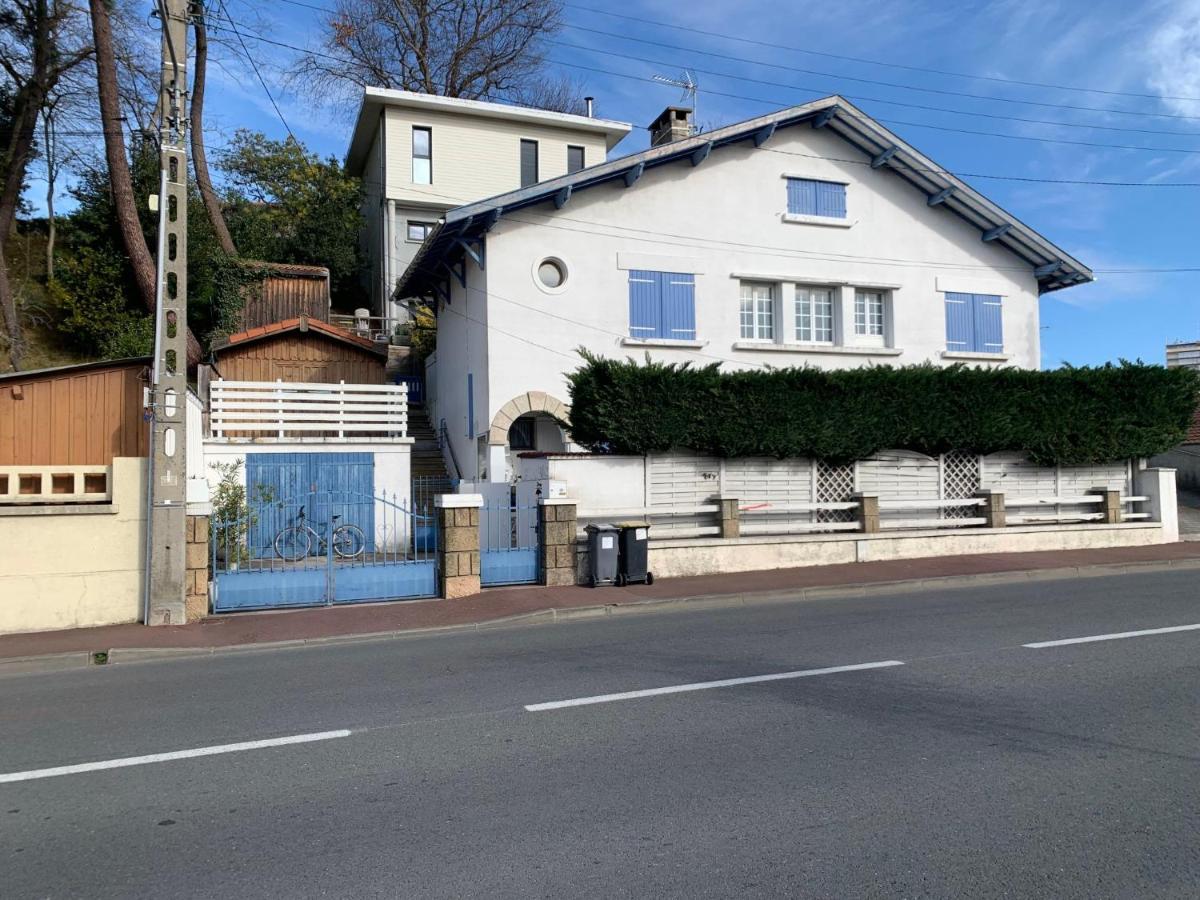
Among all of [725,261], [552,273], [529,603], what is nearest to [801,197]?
[725,261]

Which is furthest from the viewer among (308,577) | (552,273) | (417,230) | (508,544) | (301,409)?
(417,230)

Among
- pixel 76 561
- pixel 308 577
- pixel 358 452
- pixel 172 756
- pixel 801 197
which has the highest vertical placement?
pixel 801 197

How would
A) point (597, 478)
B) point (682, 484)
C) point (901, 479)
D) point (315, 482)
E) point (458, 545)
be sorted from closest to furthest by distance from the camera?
point (458, 545) → point (597, 478) → point (682, 484) → point (901, 479) → point (315, 482)

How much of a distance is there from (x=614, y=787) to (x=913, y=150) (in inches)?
743

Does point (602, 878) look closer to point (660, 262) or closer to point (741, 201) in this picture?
point (660, 262)

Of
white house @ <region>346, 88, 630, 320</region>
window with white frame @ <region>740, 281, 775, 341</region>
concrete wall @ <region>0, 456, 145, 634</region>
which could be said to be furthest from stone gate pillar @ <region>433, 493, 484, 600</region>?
white house @ <region>346, 88, 630, 320</region>

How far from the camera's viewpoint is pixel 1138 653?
7.54 meters

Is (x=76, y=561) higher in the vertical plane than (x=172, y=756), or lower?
higher

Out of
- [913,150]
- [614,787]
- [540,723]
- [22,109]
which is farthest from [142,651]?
[22,109]

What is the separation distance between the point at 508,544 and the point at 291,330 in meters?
10.9

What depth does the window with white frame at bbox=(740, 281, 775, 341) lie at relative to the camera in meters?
19.4

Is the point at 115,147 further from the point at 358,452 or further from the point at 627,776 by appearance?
the point at 627,776

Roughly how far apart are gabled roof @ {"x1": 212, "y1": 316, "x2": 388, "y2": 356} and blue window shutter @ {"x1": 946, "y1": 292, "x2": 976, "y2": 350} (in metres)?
13.8

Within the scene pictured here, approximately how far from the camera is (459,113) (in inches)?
1142
